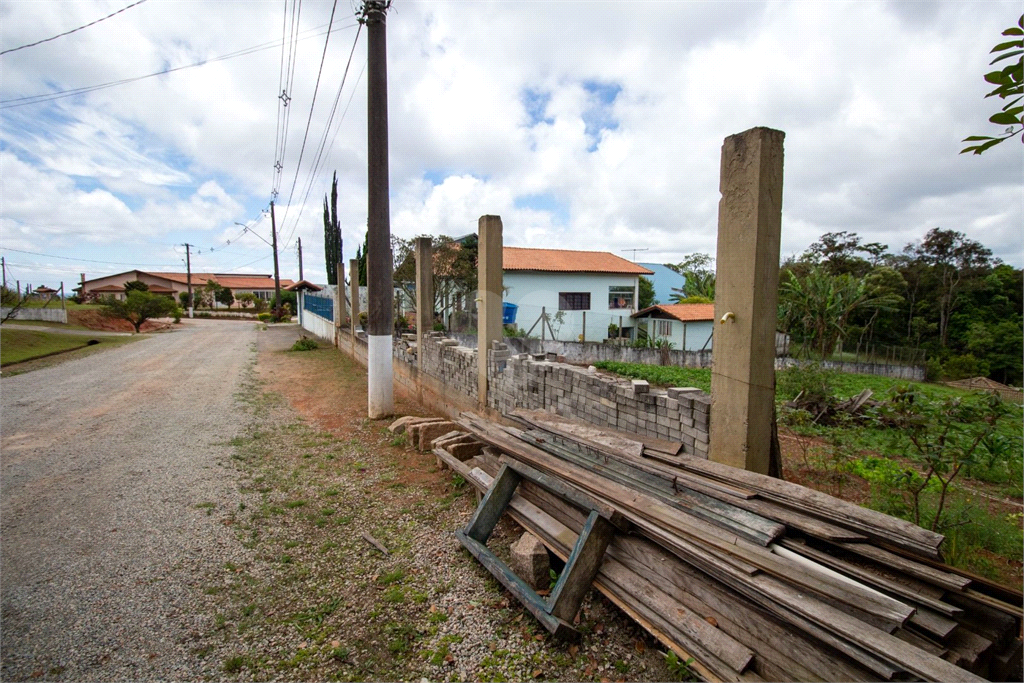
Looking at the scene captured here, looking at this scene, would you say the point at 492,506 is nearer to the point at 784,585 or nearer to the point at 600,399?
the point at 600,399

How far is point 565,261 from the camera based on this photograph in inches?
1119

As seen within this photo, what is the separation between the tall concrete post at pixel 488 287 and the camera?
23.3 ft

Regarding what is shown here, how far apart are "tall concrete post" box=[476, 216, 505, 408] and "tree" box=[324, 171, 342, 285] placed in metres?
29.2

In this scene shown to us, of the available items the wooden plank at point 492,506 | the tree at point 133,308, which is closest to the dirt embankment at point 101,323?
the tree at point 133,308

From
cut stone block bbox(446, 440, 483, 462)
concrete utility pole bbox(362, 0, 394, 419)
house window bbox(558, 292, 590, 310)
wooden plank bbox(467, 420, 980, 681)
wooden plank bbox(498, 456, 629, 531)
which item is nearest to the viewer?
wooden plank bbox(467, 420, 980, 681)

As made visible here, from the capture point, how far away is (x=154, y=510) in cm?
464

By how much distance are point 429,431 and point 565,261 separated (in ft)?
75.4

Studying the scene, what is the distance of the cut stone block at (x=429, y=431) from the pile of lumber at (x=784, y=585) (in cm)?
339

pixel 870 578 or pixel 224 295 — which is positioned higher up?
pixel 224 295

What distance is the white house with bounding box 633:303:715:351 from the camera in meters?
22.2

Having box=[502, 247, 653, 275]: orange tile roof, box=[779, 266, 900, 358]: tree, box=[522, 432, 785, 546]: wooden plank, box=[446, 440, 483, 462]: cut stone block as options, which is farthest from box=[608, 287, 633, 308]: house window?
box=[522, 432, 785, 546]: wooden plank

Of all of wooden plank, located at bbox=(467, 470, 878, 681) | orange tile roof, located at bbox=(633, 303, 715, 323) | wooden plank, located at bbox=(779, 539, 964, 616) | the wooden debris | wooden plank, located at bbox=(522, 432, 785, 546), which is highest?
orange tile roof, located at bbox=(633, 303, 715, 323)

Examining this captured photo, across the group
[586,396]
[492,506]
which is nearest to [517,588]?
[492,506]

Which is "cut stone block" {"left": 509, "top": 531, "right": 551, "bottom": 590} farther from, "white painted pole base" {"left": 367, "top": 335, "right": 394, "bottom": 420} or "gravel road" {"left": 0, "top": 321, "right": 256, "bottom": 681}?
"white painted pole base" {"left": 367, "top": 335, "right": 394, "bottom": 420}
